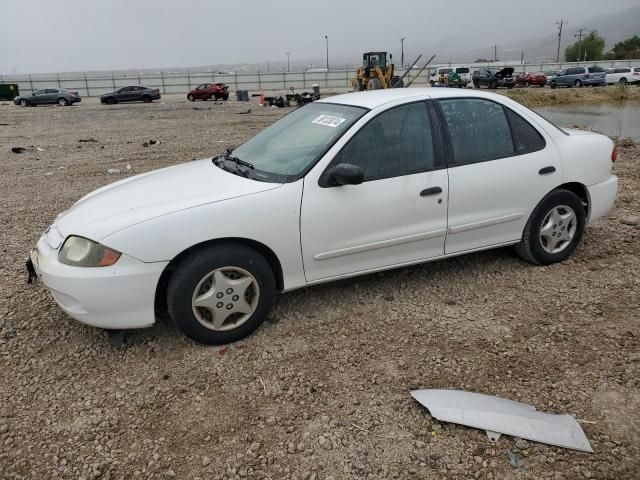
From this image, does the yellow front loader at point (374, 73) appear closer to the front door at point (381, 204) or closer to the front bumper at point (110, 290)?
the front door at point (381, 204)

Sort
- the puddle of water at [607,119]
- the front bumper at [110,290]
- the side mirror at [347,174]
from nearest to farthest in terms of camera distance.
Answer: the front bumper at [110,290]
the side mirror at [347,174]
the puddle of water at [607,119]

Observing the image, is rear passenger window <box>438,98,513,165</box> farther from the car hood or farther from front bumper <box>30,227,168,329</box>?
front bumper <box>30,227,168,329</box>

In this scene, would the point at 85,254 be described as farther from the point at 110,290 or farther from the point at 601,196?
the point at 601,196

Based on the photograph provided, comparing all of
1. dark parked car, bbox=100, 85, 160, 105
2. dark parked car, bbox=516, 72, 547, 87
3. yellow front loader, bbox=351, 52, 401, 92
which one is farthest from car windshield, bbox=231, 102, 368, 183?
dark parked car, bbox=516, 72, 547, 87

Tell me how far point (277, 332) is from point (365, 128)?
157cm

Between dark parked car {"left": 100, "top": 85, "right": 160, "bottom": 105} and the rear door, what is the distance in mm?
34791

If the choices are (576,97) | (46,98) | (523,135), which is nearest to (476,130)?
(523,135)

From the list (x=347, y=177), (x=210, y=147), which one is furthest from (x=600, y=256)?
(x=210, y=147)

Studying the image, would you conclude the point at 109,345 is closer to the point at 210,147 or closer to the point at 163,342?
the point at 163,342

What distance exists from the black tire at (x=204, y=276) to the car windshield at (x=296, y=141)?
1.95ft

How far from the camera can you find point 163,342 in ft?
11.7

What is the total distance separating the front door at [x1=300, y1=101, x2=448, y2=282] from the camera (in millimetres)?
3531

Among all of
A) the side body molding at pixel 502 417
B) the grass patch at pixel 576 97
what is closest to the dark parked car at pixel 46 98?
the grass patch at pixel 576 97

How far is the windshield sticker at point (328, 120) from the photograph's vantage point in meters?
3.85
